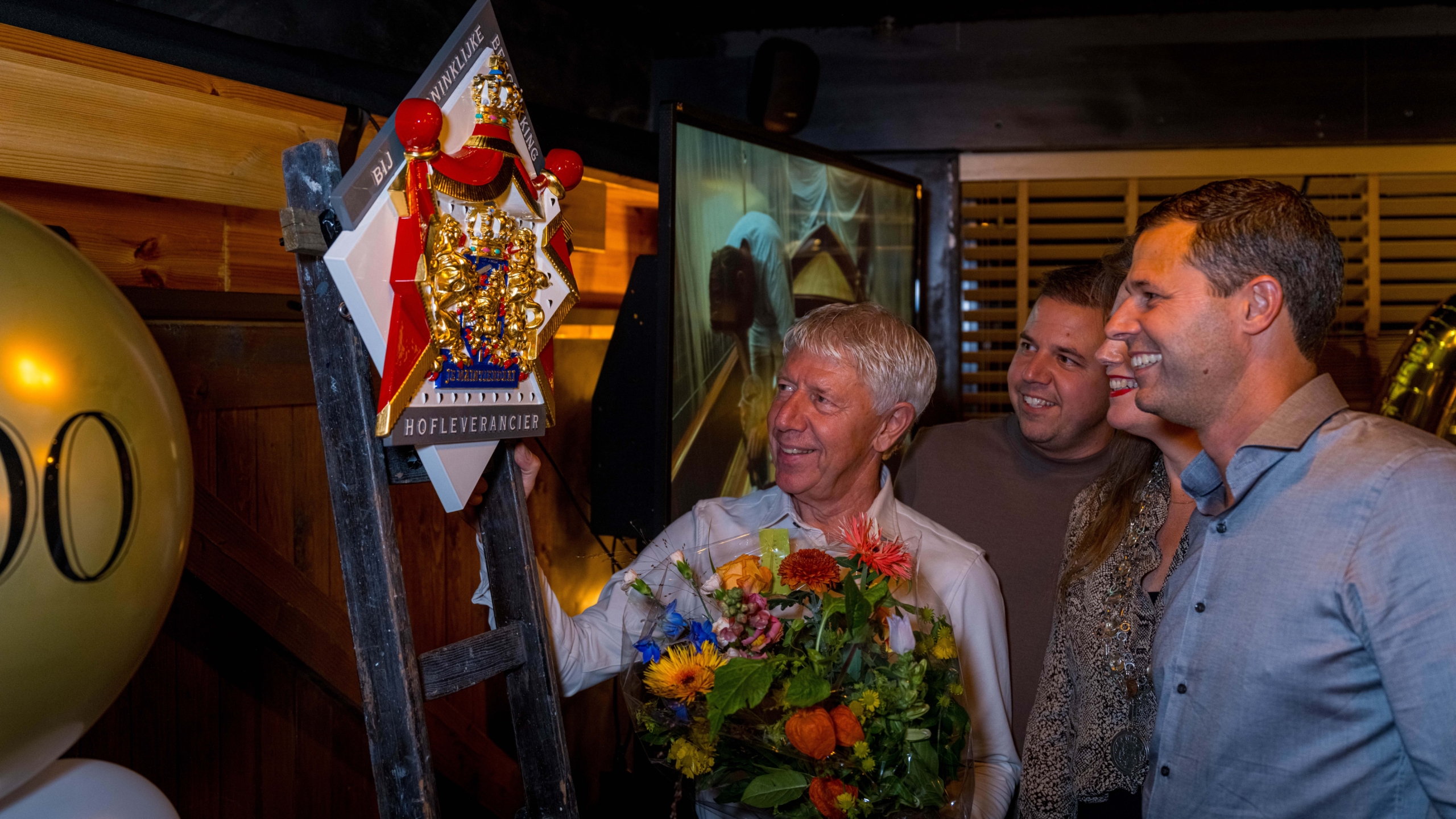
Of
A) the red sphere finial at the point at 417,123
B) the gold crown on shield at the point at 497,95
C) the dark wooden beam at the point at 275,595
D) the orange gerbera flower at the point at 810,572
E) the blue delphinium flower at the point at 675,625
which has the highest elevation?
the gold crown on shield at the point at 497,95

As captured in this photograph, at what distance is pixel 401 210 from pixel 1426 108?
151 inches

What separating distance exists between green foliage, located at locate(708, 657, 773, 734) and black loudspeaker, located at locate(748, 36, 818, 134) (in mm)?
2714

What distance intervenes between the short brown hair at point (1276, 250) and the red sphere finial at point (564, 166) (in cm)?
89

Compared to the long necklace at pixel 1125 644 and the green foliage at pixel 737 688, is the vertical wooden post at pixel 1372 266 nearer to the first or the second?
the long necklace at pixel 1125 644

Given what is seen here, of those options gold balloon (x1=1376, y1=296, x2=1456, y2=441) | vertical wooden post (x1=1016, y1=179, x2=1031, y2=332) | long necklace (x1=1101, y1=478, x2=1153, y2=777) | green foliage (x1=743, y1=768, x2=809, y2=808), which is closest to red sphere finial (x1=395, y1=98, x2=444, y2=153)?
green foliage (x1=743, y1=768, x2=809, y2=808)

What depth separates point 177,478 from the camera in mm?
1031

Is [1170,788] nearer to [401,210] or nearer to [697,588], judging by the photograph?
[697,588]

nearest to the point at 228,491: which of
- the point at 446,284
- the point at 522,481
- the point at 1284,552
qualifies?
the point at 522,481

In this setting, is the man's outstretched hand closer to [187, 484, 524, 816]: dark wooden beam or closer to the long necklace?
[187, 484, 524, 816]: dark wooden beam

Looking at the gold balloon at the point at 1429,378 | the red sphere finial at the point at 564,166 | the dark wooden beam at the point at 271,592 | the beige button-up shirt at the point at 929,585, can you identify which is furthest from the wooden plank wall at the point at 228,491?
the gold balloon at the point at 1429,378

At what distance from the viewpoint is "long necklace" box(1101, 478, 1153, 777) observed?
158 cm

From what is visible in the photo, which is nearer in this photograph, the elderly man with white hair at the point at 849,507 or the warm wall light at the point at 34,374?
the warm wall light at the point at 34,374

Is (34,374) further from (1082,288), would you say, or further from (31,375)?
(1082,288)

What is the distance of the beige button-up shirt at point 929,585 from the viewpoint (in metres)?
1.60
